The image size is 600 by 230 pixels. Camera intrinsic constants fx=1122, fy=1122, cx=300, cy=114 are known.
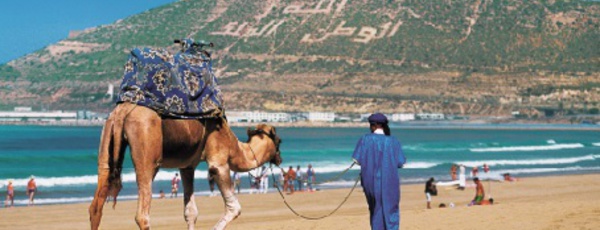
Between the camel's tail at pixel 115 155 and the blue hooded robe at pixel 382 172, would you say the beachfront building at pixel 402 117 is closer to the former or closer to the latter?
the blue hooded robe at pixel 382 172

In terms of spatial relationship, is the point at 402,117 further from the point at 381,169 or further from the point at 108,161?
the point at 108,161

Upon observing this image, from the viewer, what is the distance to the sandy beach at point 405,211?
684 inches

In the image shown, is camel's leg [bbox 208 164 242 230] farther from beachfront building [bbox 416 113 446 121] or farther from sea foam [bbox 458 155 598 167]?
beachfront building [bbox 416 113 446 121]

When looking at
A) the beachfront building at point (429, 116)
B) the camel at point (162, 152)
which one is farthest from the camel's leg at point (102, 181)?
the beachfront building at point (429, 116)

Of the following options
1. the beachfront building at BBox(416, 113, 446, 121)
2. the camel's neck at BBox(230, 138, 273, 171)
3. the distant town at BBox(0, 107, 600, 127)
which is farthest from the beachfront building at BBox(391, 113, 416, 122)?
the camel's neck at BBox(230, 138, 273, 171)

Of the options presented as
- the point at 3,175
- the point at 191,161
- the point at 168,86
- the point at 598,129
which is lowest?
the point at 598,129

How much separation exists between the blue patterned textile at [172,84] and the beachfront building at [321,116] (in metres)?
182

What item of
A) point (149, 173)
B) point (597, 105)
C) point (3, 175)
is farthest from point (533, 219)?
point (597, 105)

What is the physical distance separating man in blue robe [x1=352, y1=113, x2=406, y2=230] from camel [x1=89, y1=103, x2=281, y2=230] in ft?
5.21

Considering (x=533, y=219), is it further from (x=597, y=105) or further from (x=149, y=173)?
(x=597, y=105)

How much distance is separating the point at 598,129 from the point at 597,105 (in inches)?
649

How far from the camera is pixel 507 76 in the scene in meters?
192

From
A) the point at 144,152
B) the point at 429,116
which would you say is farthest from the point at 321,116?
the point at 144,152

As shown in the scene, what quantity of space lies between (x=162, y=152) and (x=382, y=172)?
2.21 metres
